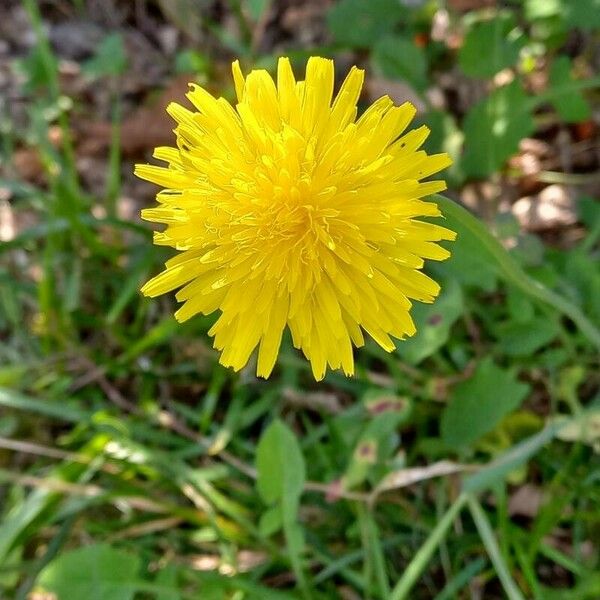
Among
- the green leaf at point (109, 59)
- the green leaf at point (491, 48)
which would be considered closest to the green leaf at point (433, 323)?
the green leaf at point (491, 48)

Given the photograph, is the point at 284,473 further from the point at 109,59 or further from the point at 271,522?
the point at 109,59

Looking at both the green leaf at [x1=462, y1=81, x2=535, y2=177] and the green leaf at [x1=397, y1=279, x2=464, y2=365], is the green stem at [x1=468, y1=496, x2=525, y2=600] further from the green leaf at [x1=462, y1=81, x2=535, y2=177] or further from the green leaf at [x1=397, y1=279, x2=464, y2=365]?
the green leaf at [x1=462, y1=81, x2=535, y2=177]

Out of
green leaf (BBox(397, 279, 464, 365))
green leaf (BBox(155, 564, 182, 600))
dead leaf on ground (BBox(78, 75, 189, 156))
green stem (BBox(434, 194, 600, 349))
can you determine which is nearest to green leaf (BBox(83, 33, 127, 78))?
dead leaf on ground (BBox(78, 75, 189, 156))

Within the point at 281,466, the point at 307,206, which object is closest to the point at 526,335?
the point at 281,466

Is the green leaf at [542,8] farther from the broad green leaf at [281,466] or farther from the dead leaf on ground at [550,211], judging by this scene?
the broad green leaf at [281,466]

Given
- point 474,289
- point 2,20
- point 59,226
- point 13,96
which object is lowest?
point 474,289

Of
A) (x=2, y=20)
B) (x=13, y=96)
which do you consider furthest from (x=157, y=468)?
(x=2, y=20)

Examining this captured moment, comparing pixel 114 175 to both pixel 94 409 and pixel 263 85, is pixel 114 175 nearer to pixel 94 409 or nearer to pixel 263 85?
pixel 94 409

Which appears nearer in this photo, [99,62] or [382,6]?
[382,6]
